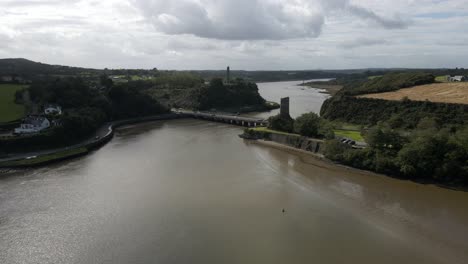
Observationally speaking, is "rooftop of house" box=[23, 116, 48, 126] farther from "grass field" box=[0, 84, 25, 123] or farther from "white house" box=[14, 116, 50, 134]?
"grass field" box=[0, 84, 25, 123]

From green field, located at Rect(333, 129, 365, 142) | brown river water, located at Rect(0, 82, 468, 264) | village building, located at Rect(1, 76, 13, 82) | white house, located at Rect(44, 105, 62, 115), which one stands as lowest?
brown river water, located at Rect(0, 82, 468, 264)

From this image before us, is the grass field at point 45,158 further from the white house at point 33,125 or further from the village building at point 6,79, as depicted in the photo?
the village building at point 6,79

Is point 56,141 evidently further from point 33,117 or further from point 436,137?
point 436,137

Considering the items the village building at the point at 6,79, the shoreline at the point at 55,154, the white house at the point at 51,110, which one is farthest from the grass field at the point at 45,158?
the village building at the point at 6,79

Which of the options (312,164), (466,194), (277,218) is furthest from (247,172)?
(466,194)

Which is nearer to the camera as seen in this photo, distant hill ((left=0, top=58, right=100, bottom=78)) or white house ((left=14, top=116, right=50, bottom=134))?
white house ((left=14, top=116, right=50, bottom=134))

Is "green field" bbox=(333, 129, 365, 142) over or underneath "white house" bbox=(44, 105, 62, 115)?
underneath

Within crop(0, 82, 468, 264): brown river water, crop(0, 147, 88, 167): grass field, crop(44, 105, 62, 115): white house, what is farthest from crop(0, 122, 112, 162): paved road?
crop(44, 105, 62, 115): white house
